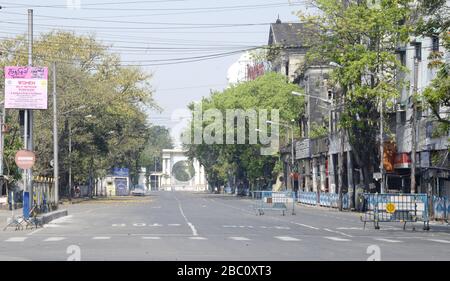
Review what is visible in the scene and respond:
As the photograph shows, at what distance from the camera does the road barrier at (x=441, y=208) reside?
167 ft

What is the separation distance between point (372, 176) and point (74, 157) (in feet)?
116

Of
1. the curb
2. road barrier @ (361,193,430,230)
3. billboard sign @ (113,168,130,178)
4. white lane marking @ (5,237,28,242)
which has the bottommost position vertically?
white lane marking @ (5,237,28,242)

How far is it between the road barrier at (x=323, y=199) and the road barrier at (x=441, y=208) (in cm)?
2213

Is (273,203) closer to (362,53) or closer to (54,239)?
(362,53)

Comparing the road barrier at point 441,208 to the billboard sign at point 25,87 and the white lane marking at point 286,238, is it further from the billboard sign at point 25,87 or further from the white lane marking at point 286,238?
the billboard sign at point 25,87

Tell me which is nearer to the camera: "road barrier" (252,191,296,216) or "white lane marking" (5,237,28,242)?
"white lane marking" (5,237,28,242)

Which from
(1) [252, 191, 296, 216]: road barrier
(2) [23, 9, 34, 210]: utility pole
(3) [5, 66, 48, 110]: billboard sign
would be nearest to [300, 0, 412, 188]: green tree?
(1) [252, 191, 296, 216]: road barrier

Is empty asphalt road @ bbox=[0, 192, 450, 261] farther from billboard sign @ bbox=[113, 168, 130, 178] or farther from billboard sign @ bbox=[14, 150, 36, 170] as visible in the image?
billboard sign @ bbox=[113, 168, 130, 178]

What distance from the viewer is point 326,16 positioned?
6450 cm

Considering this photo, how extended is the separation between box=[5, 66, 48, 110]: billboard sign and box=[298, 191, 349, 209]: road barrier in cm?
3475

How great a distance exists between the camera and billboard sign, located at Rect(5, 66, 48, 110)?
148 feet

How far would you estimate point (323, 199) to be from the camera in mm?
85062

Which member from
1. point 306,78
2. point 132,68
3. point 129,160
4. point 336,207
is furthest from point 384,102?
point 129,160
